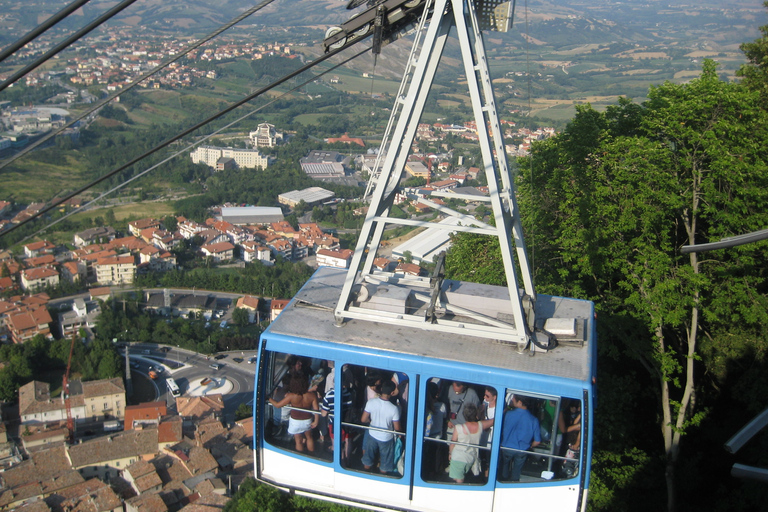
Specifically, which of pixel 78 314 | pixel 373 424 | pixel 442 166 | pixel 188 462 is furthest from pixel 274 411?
pixel 442 166

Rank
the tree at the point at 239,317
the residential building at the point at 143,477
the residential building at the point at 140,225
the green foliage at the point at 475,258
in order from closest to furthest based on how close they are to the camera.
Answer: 1. the green foliage at the point at 475,258
2. the residential building at the point at 143,477
3. the tree at the point at 239,317
4. the residential building at the point at 140,225

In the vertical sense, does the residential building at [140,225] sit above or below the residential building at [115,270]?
above

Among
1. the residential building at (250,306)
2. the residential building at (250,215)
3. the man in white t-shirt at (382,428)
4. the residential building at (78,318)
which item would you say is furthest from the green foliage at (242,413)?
the residential building at (250,215)

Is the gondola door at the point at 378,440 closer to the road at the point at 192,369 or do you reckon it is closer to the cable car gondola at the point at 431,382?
the cable car gondola at the point at 431,382

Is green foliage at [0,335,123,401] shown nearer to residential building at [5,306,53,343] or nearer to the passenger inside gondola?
residential building at [5,306,53,343]

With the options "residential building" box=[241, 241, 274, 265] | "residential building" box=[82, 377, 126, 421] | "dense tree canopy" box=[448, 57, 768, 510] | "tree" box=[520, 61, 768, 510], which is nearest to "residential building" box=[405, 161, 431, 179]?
"residential building" box=[241, 241, 274, 265]

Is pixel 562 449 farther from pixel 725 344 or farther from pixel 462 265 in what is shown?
pixel 462 265

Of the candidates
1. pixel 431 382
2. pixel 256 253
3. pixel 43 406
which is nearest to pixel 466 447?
pixel 431 382
